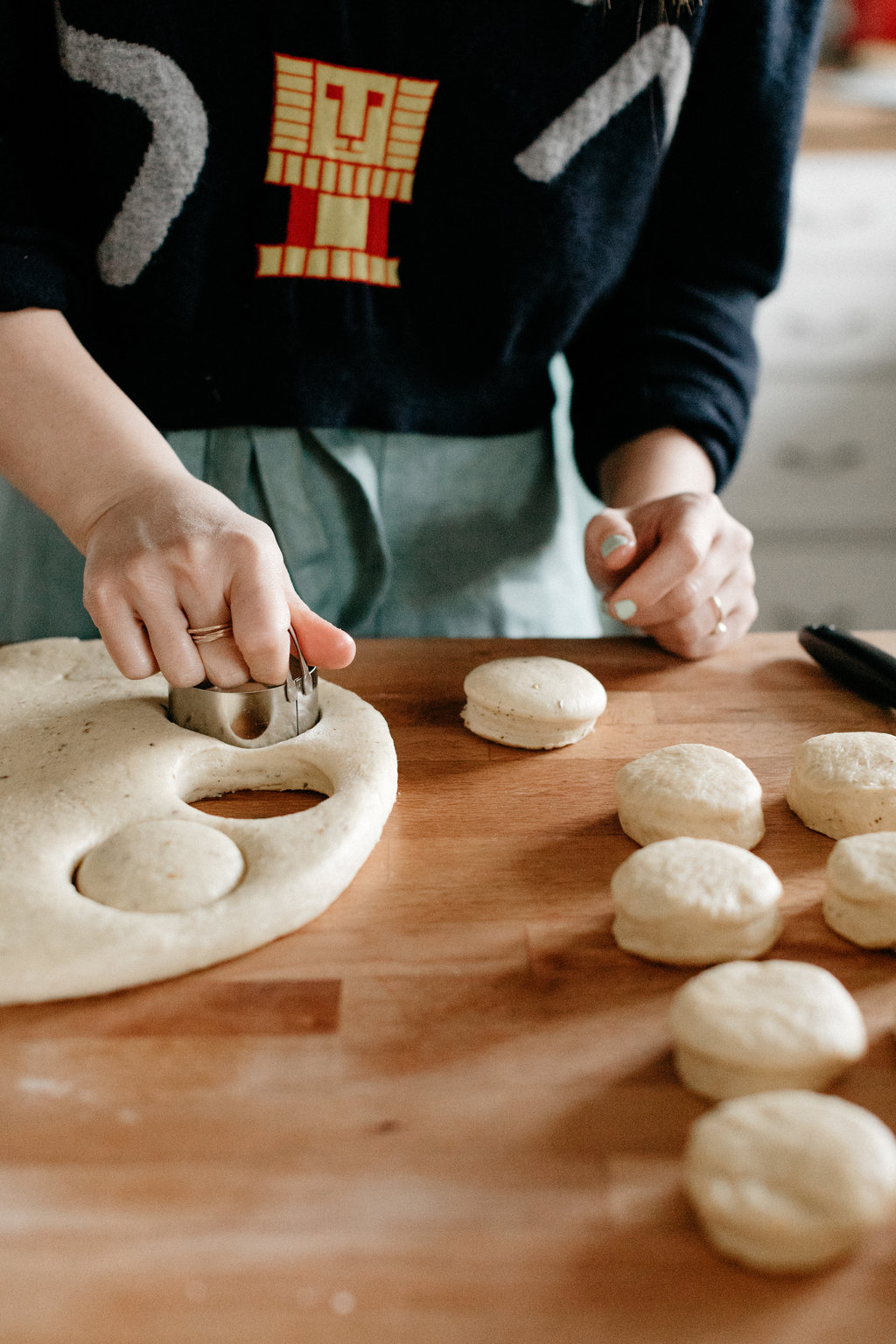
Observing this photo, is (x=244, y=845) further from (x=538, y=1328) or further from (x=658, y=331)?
(x=658, y=331)

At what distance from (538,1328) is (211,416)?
885mm

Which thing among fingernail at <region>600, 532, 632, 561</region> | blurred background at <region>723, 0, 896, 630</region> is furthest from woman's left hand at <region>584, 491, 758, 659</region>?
blurred background at <region>723, 0, 896, 630</region>

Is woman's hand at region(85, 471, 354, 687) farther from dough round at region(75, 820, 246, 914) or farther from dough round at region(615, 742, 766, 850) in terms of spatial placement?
dough round at region(615, 742, 766, 850)

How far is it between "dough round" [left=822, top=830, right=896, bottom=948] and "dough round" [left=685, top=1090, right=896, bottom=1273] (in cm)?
18

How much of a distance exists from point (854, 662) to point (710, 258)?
0.53 m

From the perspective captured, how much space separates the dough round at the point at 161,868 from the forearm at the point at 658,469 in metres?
0.65

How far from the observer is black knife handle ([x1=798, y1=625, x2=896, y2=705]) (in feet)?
3.15

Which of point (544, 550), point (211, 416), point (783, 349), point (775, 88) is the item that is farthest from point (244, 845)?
point (783, 349)

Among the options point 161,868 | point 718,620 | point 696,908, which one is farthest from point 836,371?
point 161,868

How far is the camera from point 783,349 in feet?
7.77

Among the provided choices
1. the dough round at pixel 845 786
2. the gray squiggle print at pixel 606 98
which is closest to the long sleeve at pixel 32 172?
the gray squiggle print at pixel 606 98

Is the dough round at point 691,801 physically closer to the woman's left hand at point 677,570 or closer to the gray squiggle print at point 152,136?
the woman's left hand at point 677,570

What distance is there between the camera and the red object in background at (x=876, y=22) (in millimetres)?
2387

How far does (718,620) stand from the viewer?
1.07m
